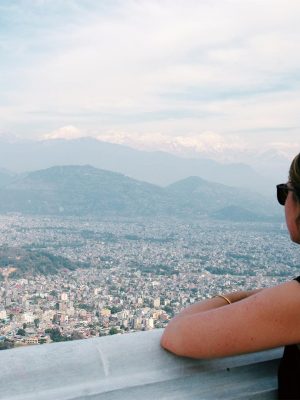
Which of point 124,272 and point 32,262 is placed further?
point 32,262

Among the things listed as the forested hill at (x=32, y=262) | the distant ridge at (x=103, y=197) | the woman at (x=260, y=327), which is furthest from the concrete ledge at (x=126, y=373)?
the distant ridge at (x=103, y=197)

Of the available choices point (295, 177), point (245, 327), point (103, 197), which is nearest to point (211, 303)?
point (245, 327)

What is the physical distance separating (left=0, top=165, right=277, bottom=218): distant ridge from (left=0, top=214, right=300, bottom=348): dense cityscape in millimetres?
15324

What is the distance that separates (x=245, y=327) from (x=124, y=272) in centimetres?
3409

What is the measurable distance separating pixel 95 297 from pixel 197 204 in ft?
247

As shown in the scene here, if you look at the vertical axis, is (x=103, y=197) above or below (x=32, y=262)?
above

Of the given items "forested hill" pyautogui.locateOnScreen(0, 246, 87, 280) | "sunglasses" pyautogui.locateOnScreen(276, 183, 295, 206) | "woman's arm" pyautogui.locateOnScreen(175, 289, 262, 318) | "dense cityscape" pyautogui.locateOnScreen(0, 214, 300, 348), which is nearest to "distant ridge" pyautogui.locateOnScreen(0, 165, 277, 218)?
"dense cityscape" pyautogui.locateOnScreen(0, 214, 300, 348)

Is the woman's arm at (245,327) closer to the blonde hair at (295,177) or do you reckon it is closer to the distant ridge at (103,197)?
the blonde hair at (295,177)

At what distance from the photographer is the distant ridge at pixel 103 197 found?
291ft

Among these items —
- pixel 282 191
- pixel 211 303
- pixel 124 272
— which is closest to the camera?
pixel 282 191

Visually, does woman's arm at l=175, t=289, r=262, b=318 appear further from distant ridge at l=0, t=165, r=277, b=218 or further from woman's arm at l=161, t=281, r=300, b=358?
distant ridge at l=0, t=165, r=277, b=218

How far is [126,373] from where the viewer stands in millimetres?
1197

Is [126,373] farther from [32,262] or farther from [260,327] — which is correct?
[32,262]

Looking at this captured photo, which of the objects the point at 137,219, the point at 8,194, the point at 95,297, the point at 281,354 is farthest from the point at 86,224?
the point at 281,354
